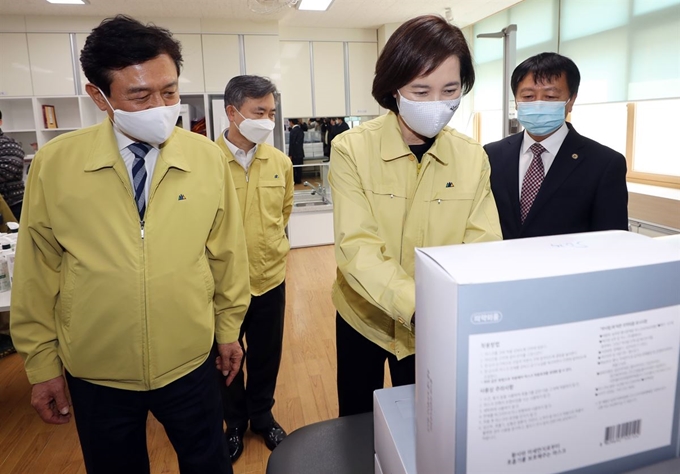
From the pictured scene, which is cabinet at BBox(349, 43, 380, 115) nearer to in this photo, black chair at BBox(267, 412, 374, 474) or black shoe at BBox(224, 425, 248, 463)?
black shoe at BBox(224, 425, 248, 463)

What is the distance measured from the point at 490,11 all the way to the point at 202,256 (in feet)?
17.6

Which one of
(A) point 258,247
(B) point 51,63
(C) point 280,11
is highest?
(C) point 280,11

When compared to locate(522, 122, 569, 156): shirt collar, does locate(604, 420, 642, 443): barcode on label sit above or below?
below

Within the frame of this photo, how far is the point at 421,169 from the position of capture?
3.96 feet

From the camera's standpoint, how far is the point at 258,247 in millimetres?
2020

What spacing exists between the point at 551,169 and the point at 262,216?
3.77ft

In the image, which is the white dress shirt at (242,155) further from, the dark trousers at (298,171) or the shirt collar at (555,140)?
the dark trousers at (298,171)

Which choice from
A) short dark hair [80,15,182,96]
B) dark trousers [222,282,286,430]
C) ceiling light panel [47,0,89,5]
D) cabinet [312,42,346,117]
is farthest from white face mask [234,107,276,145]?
cabinet [312,42,346,117]

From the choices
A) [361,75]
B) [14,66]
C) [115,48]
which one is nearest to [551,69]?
[115,48]

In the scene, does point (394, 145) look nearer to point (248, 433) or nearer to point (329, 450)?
point (329, 450)

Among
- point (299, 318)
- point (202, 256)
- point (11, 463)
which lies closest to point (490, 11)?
point (299, 318)

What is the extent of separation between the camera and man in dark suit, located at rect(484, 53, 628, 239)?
154cm

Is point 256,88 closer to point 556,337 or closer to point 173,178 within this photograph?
point 173,178

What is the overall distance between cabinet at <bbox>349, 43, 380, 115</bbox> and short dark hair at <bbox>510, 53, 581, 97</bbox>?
14.8 ft
